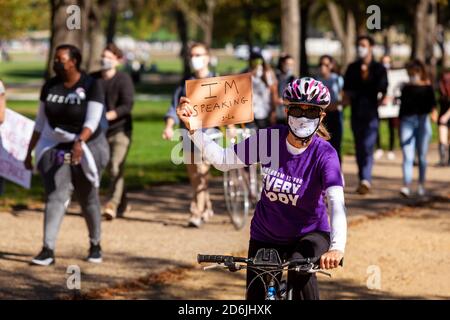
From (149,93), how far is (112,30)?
332 centimetres

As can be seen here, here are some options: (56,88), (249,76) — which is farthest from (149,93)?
(249,76)

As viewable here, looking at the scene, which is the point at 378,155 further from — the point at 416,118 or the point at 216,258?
the point at 216,258

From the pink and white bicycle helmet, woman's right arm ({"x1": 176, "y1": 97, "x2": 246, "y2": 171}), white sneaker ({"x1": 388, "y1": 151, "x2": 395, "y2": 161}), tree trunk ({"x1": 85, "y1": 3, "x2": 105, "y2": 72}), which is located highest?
tree trunk ({"x1": 85, "y1": 3, "x2": 105, "y2": 72})

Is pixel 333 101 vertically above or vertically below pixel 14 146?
above

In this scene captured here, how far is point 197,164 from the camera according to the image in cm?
1313

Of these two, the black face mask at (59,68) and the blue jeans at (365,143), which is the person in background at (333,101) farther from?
the black face mask at (59,68)

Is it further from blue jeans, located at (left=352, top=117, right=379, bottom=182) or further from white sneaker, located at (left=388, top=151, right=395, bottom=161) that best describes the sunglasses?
white sneaker, located at (left=388, top=151, right=395, bottom=161)

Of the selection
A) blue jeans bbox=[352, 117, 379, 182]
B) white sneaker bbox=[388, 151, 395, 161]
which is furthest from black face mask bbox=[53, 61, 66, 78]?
white sneaker bbox=[388, 151, 395, 161]

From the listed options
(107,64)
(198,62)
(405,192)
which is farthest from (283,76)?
(198,62)

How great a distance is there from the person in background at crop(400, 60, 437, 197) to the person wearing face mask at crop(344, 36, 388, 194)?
14.9 inches

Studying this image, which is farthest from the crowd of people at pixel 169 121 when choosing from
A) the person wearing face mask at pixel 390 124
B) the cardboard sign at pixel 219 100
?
the person wearing face mask at pixel 390 124

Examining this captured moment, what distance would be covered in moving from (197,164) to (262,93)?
2.34 meters

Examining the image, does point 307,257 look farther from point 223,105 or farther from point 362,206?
point 362,206

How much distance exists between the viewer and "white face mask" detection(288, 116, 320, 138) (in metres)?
6.19
